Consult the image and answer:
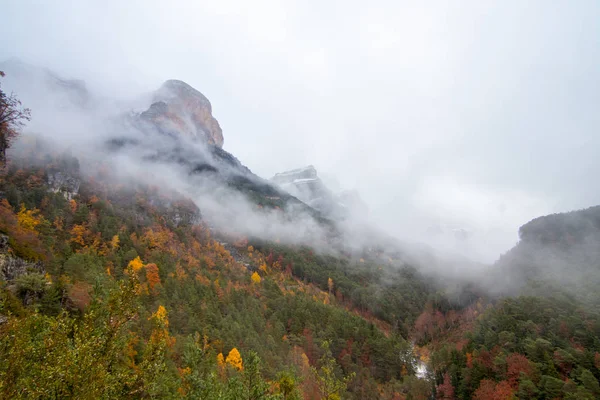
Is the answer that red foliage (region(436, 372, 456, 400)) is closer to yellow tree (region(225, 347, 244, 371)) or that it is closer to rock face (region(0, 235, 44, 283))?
yellow tree (region(225, 347, 244, 371))

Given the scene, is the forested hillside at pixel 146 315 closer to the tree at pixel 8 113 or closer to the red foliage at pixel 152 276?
the red foliage at pixel 152 276

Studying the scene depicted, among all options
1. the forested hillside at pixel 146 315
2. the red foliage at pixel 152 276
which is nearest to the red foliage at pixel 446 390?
the forested hillside at pixel 146 315

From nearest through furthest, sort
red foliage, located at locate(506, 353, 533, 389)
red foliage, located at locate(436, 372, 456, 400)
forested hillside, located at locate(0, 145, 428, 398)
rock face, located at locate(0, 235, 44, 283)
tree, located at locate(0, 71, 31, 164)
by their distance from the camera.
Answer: forested hillside, located at locate(0, 145, 428, 398) < tree, located at locate(0, 71, 31, 164) < rock face, located at locate(0, 235, 44, 283) < red foliage, located at locate(506, 353, 533, 389) < red foliage, located at locate(436, 372, 456, 400)

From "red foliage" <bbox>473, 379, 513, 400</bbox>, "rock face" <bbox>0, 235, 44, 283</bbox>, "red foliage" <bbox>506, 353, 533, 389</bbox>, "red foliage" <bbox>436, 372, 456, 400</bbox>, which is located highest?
"rock face" <bbox>0, 235, 44, 283</bbox>

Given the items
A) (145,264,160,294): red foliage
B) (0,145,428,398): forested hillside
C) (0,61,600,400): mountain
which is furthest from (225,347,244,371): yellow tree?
(145,264,160,294): red foliage

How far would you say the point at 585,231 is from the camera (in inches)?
7849

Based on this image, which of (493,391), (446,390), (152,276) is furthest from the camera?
(152,276)

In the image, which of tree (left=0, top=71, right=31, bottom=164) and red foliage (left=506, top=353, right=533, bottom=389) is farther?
red foliage (left=506, top=353, right=533, bottom=389)

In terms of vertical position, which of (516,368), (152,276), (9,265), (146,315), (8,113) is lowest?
(152,276)

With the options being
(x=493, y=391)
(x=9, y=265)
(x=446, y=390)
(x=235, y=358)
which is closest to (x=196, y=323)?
(x=235, y=358)

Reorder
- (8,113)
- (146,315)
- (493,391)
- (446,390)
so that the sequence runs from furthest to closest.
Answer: (446,390) → (493,391) → (146,315) → (8,113)

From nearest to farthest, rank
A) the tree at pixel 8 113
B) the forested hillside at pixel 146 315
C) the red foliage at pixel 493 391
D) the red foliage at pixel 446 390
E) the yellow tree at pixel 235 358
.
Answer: the forested hillside at pixel 146 315 < the tree at pixel 8 113 < the yellow tree at pixel 235 358 < the red foliage at pixel 493 391 < the red foliage at pixel 446 390

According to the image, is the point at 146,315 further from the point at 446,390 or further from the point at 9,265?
the point at 446,390

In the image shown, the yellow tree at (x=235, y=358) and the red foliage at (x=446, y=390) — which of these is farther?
the red foliage at (x=446, y=390)
